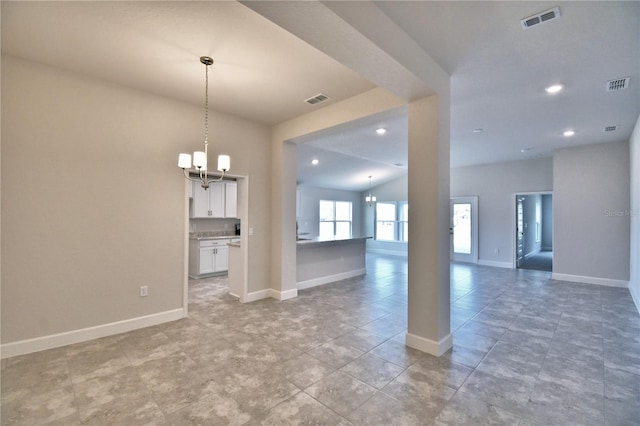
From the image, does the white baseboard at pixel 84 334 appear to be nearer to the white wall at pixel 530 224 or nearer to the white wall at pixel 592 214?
the white wall at pixel 592 214

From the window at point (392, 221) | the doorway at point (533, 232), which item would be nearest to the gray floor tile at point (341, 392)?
the doorway at point (533, 232)

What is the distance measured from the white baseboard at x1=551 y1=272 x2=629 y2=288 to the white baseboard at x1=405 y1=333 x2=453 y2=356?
4.91m

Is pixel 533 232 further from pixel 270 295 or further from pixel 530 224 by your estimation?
pixel 270 295

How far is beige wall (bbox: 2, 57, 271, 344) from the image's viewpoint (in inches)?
110

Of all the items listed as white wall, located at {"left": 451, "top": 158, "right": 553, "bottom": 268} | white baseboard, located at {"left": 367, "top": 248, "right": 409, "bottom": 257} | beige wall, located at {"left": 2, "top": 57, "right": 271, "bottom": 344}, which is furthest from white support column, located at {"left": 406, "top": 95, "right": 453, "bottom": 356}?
white baseboard, located at {"left": 367, "top": 248, "right": 409, "bottom": 257}

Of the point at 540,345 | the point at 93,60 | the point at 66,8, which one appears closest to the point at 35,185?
the point at 93,60

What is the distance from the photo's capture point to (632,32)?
2.32 m

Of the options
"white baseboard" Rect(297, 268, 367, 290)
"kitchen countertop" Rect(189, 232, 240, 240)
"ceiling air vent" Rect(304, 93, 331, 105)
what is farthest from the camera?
"kitchen countertop" Rect(189, 232, 240, 240)

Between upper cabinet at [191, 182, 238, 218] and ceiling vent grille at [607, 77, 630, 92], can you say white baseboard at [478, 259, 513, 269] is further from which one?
upper cabinet at [191, 182, 238, 218]

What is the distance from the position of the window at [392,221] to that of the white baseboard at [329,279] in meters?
4.49

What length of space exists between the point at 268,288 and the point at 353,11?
413 cm

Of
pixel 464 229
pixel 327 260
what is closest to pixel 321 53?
pixel 327 260

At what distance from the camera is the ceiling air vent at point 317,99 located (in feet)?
12.2

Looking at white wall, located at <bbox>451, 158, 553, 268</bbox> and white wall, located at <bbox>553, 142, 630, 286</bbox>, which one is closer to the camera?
white wall, located at <bbox>553, 142, 630, 286</bbox>
